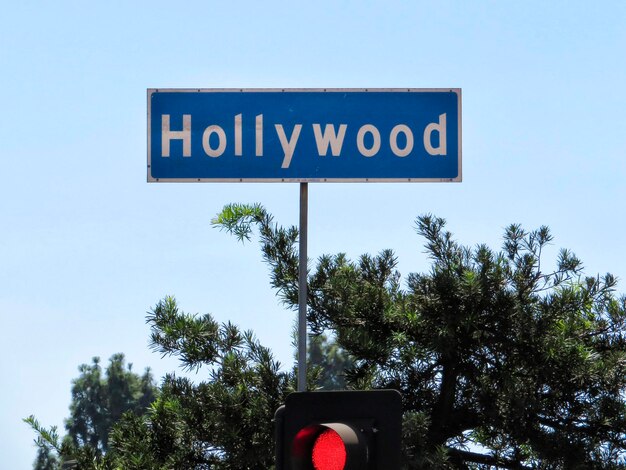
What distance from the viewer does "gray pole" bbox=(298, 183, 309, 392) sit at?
17.3 feet

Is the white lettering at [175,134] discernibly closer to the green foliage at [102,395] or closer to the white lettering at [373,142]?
the white lettering at [373,142]

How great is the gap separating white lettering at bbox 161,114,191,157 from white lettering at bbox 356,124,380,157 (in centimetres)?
84

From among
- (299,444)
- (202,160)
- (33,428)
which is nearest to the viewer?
(299,444)

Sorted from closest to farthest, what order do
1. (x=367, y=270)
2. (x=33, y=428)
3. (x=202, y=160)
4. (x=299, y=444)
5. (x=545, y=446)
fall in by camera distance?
(x=299, y=444) < (x=202, y=160) < (x=545, y=446) < (x=33, y=428) < (x=367, y=270)

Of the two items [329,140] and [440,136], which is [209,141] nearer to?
[329,140]

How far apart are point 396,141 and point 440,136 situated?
0.72ft

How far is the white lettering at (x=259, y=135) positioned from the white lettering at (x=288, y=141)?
0.26 ft

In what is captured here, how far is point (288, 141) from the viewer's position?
5746mm

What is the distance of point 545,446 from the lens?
6730 millimetres

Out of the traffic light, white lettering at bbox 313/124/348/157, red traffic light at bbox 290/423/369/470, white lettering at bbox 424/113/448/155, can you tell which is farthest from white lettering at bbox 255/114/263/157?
red traffic light at bbox 290/423/369/470

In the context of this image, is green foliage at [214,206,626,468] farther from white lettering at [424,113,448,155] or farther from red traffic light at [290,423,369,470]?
red traffic light at [290,423,369,470]

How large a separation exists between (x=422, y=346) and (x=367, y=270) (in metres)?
1.06

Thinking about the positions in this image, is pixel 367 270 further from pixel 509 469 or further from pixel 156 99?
pixel 156 99

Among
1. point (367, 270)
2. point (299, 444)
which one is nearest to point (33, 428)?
point (367, 270)
